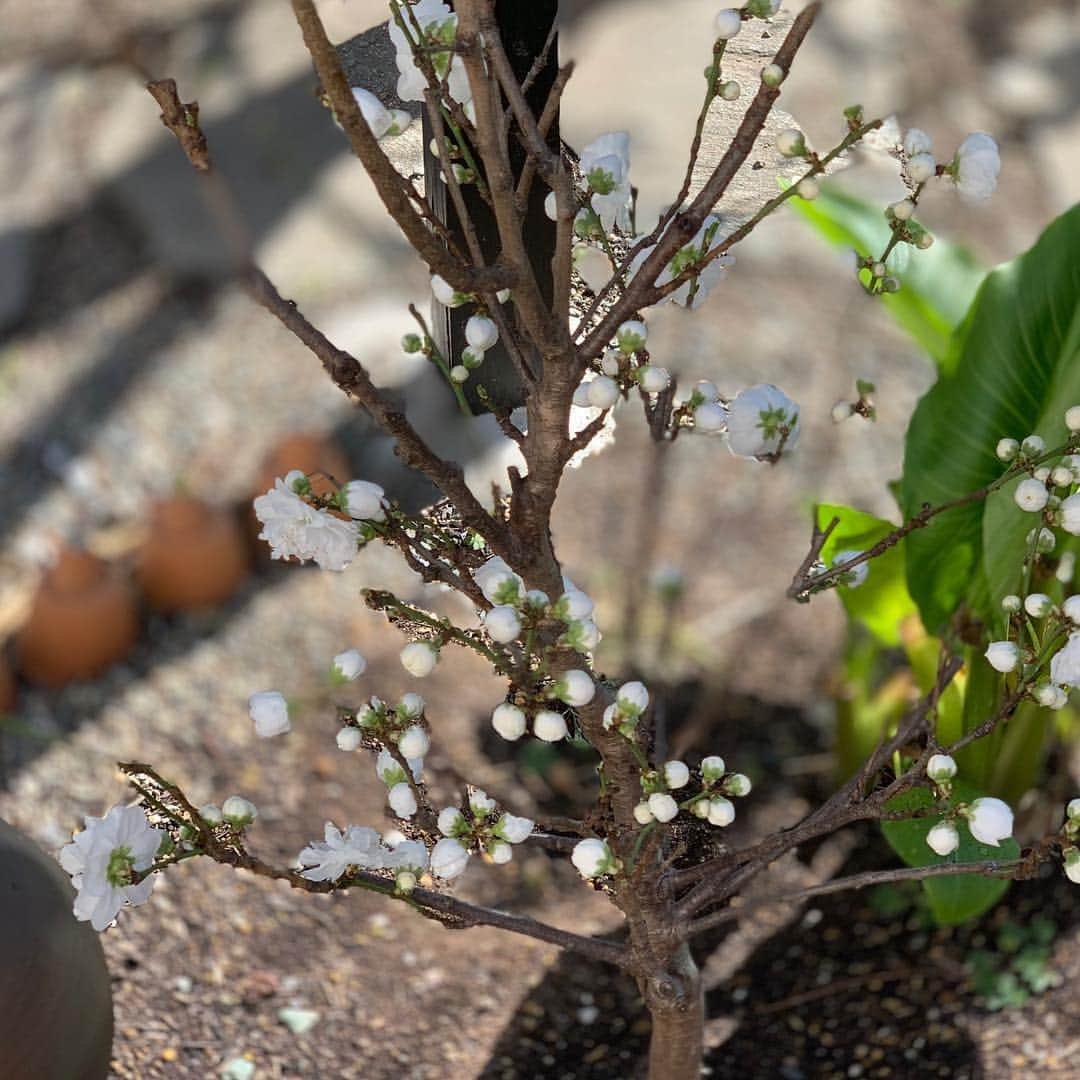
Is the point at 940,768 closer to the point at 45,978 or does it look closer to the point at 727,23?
the point at 727,23

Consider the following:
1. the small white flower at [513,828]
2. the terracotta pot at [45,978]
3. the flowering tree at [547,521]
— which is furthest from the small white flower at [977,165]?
the terracotta pot at [45,978]

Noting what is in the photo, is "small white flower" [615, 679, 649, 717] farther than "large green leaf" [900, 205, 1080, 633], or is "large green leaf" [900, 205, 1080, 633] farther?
"large green leaf" [900, 205, 1080, 633]

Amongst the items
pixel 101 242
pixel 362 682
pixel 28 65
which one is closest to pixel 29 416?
pixel 101 242

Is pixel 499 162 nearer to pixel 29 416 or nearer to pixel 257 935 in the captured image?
pixel 257 935

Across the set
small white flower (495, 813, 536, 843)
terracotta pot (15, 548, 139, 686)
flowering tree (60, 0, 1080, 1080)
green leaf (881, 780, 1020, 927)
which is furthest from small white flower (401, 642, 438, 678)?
terracotta pot (15, 548, 139, 686)

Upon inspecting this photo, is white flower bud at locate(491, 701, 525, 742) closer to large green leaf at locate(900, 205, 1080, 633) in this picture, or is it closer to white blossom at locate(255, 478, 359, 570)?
white blossom at locate(255, 478, 359, 570)

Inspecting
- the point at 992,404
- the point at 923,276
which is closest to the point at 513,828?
the point at 992,404
